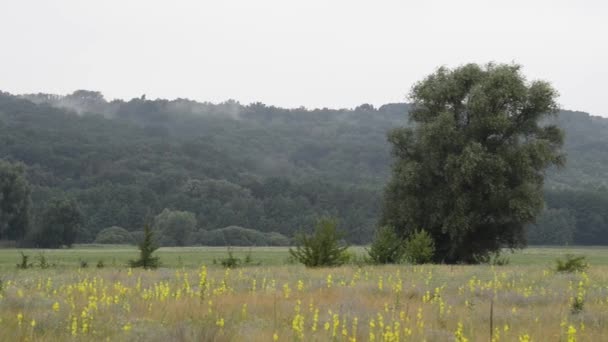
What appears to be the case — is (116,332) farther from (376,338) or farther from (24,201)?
(24,201)

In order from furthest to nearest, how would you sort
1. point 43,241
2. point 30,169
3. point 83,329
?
1. point 30,169
2. point 43,241
3. point 83,329

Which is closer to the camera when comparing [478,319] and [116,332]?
[116,332]

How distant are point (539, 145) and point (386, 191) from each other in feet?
31.7

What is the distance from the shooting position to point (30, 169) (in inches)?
7510

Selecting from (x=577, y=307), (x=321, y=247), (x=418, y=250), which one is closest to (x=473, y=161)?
(x=418, y=250)

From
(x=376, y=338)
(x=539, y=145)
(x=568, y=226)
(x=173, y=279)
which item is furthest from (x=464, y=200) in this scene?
(x=568, y=226)

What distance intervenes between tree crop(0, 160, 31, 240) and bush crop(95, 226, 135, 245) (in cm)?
1720

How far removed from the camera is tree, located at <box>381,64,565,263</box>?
4034cm

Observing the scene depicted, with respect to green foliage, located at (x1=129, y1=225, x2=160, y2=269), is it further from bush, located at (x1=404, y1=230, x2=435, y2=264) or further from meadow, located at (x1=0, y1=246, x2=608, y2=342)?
meadow, located at (x1=0, y1=246, x2=608, y2=342)

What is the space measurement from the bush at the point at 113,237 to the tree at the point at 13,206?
56.4 ft

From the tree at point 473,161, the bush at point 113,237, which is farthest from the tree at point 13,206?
the tree at point 473,161

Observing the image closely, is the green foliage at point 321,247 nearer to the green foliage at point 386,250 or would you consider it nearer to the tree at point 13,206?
the green foliage at point 386,250

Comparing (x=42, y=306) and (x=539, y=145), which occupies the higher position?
(x=539, y=145)

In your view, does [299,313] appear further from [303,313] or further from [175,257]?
[175,257]
